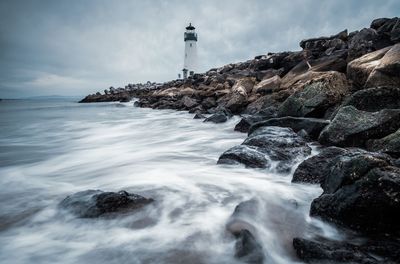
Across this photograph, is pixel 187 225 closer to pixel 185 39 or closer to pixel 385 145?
pixel 385 145

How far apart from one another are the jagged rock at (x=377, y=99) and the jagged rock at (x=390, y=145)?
1626mm

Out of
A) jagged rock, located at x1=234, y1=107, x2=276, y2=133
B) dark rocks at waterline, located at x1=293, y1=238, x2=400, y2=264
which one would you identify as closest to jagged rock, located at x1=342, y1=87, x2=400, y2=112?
jagged rock, located at x1=234, y1=107, x2=276, y2=133

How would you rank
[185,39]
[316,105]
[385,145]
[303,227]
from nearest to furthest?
[303,227]
[385,145]
[316,105]
[185,39]

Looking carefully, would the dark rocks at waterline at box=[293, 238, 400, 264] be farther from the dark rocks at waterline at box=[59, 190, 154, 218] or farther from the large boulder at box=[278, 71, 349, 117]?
the large boulder at box=[278, 71, 349, 117]

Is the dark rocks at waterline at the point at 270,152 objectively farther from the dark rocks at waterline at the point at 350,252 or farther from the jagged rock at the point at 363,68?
the jagged rock at the point at 363,68

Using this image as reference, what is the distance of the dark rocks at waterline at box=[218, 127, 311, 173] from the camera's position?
4.70 meters

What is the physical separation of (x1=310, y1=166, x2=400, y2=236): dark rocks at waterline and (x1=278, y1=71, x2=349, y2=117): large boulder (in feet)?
16.7

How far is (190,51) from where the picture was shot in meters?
49.4

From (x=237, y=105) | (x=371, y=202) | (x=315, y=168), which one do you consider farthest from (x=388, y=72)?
(x=237, y=105)

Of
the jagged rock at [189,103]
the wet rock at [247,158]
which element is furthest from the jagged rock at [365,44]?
the jagged rock at [189,103]

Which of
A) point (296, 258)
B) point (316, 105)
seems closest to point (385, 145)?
point (296, 258)

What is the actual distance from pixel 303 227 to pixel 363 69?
21.0ft

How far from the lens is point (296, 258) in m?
2.46

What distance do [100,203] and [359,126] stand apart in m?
4.04
